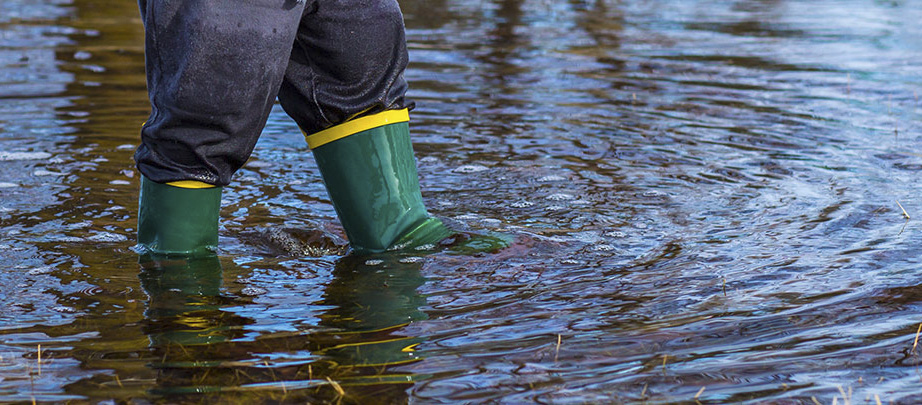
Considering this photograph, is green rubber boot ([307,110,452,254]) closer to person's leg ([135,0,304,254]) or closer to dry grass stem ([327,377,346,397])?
person's leg ([135,0,304,254])

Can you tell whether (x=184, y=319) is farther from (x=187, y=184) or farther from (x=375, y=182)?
(x=375, y=182)

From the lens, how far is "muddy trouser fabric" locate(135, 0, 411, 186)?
235cm

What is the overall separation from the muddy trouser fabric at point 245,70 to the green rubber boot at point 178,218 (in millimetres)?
52

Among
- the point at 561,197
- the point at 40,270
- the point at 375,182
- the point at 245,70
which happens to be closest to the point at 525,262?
the point at 375,182

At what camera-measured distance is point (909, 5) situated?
35.1 feet

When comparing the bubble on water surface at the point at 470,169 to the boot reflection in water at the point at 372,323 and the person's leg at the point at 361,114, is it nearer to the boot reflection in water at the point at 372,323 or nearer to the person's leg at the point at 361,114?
the person's leg at the point at 361,114

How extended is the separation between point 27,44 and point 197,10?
5453 millimetres

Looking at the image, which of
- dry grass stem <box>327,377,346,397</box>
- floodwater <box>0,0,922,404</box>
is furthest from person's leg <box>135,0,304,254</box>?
dry grass stem <box>327,377,346,397</box>

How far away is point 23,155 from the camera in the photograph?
13.0ft

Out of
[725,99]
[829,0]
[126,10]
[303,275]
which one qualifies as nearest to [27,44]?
[126,10]

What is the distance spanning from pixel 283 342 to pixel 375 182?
0.79 metres

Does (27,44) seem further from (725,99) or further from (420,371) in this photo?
(420,371)

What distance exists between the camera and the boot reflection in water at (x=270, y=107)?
2367 mm

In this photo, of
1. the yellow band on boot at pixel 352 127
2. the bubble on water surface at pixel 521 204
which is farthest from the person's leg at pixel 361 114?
the bubble on water surface at pixel 521 204
